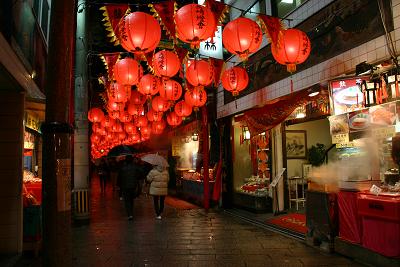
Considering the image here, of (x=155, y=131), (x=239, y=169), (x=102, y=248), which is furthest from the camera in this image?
(x=155, y=131)

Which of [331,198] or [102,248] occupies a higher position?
[331,198]

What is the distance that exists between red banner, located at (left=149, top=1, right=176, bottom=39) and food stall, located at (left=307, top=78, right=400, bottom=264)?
4630 millimetres

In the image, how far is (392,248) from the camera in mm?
7082

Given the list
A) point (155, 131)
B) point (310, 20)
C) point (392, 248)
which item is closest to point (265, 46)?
point (310, 20)

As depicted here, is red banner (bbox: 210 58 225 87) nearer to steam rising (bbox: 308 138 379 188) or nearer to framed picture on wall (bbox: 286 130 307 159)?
framed picture on wall (bbox: 286 130 307 159)

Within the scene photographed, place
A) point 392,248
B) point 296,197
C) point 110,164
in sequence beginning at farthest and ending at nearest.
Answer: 1. point 110,164
2. point 296,197
3. point 392,248

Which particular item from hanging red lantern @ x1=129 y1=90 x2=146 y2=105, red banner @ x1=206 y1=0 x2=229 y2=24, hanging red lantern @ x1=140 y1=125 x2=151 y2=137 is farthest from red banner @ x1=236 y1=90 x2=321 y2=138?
hanging red lantern @ x1=140 y1=125 x2=151 y2=137

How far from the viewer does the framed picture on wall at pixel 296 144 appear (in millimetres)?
16422

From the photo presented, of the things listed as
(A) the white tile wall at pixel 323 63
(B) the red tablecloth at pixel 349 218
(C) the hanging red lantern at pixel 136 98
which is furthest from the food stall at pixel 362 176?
(C) the hanging red lantern at pixel 136 98

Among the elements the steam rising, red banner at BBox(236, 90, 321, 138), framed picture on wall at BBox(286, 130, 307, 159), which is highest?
red banner at BBox(236, 90, 321, 138)

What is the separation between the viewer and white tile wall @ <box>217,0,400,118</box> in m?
8.12

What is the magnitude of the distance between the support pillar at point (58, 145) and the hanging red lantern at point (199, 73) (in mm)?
7516

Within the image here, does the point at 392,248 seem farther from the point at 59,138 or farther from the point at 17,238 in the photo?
the point at 17,238

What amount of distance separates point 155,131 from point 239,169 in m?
11.1
